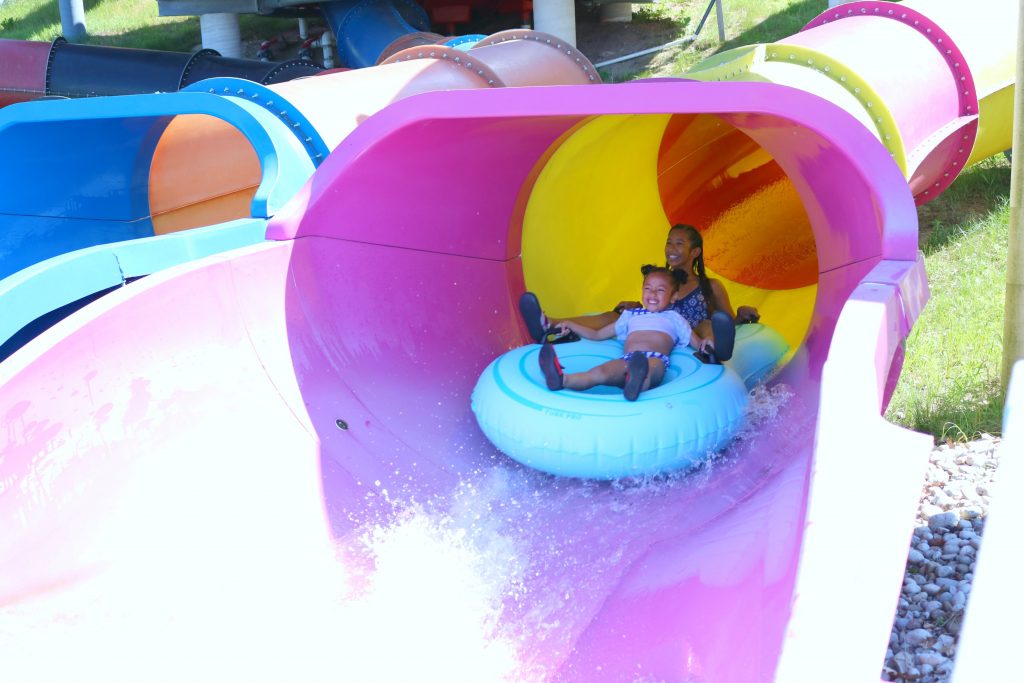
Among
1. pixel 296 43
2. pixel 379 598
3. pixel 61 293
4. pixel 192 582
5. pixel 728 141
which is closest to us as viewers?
pixel 192 582

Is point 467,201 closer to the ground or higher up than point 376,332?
higher up

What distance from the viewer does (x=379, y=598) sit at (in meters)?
2.71

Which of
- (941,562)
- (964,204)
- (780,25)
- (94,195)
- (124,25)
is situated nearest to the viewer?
(941,562)

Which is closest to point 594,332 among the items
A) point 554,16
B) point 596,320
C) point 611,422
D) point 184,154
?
point 596,320

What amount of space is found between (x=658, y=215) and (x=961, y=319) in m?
1.44

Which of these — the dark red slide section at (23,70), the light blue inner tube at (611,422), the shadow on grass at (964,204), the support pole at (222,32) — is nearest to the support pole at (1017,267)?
the light blue inner tube at (611,422)

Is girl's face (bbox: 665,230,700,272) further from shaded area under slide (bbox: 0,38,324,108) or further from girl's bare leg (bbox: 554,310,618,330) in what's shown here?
shaded area under slide (bbox: 0,38,324,108)

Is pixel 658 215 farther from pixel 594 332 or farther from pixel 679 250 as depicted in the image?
pixel 594 332

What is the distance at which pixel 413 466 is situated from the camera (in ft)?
10.7

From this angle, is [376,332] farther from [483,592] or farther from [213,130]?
[213,130]

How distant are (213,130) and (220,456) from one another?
371 centimetres

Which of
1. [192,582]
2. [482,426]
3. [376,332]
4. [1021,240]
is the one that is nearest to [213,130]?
[376,332]

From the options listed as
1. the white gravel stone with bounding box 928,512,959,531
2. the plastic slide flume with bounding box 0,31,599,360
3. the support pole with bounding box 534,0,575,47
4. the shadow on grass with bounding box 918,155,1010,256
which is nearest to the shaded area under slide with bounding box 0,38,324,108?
the plastic slide flume with bounding box 0,31,599,360

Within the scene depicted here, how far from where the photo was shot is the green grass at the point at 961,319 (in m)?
3.49
